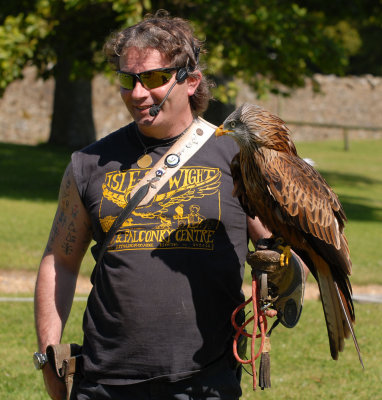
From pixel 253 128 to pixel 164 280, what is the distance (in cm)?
74

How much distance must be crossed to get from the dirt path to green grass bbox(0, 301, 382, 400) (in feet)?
2.51

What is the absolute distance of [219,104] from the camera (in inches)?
628

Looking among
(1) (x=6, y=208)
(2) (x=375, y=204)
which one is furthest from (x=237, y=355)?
(2) (x=375, y=204)

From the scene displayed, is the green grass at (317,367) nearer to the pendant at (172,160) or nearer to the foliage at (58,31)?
the pendant at (172,160)

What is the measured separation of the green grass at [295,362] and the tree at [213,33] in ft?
22.6

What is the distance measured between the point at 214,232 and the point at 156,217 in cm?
23

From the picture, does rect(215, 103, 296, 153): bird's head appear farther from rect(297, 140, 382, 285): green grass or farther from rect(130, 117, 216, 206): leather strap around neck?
rect(297, 140, 382, 285): green grass

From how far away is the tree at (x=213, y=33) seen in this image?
43.3ft

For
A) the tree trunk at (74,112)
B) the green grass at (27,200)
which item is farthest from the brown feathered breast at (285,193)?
the tree trunk at (74,112)

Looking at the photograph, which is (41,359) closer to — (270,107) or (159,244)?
(159,244)

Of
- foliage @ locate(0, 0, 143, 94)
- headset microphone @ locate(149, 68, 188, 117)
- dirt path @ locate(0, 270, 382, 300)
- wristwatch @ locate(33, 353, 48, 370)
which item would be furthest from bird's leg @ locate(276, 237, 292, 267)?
foliage @ locate(0, 0, 143, 94)

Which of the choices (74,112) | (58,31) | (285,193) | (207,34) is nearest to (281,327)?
(285,193)

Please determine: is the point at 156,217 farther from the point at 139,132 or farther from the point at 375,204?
the point at 375,204

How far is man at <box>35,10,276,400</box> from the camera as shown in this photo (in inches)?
109
